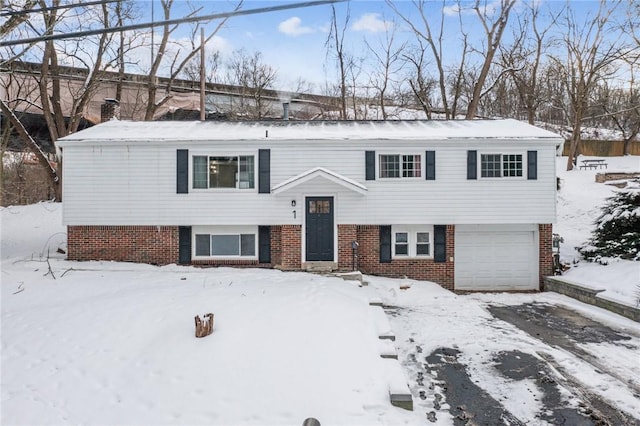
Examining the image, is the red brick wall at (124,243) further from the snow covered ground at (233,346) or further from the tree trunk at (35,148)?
the tree trunk at (35,148)

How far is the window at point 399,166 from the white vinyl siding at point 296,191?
22cm

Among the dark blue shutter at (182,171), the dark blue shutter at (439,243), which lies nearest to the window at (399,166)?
the dark blue shutter at (439,243)

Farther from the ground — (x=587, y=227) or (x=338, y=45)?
(x=338, y=45)

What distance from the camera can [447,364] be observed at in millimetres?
6957

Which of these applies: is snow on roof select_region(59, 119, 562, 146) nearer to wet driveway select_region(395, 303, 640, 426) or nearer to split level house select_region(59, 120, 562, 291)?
split level house select_region(59, 120, 562, 291)

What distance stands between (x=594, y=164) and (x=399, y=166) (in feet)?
82.2

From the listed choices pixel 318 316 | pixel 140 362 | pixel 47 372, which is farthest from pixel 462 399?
pixel 47 372

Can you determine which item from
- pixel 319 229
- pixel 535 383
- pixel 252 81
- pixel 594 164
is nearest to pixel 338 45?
pixel 252 81

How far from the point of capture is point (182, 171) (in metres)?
12.6

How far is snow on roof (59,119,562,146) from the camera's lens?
1268cm

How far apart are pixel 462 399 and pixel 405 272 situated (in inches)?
290

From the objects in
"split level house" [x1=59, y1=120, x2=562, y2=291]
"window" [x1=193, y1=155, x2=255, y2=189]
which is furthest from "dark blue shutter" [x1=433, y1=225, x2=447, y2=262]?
"window" [x1=193, y1=155, x2=255, y2=189]

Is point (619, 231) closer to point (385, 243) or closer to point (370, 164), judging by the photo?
point (385, 243)

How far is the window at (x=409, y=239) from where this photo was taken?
13109 mm
